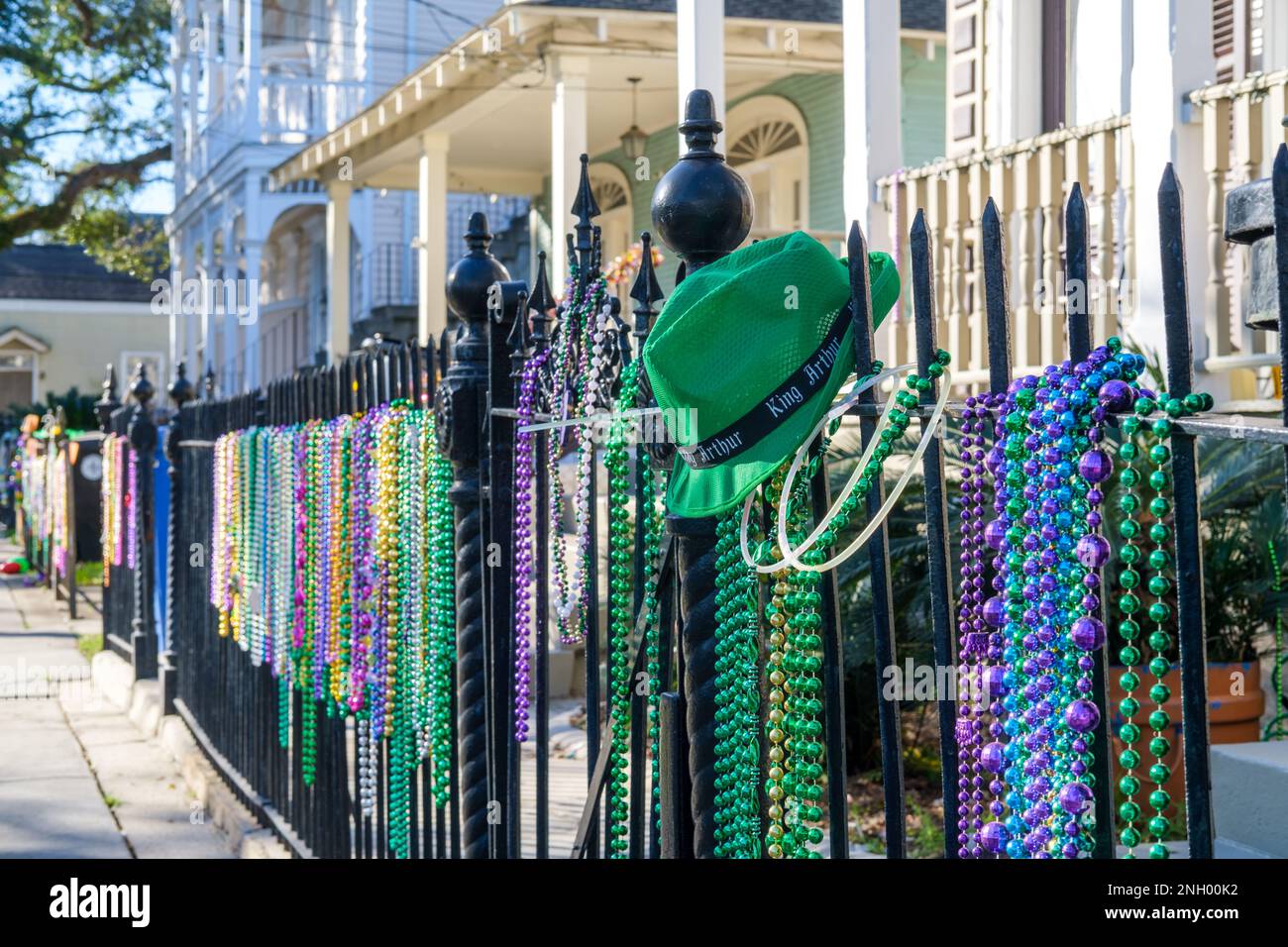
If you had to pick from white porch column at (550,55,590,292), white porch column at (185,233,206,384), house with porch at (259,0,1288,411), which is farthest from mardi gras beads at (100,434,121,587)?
white porch column at (185,233,206,384)

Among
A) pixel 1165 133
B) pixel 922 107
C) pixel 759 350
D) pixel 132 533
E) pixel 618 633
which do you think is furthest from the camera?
pixel 922 107

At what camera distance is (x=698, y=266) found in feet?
8.09

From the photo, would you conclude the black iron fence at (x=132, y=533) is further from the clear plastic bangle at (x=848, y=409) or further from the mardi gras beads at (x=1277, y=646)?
the clear plastic bangle at (x=848, y=409)

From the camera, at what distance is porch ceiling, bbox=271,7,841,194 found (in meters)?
12.6

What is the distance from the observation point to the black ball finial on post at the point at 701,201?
7.89ft

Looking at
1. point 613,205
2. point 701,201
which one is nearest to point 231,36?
point 613,205

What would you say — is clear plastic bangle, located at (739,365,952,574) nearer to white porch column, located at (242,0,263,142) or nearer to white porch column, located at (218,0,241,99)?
white porch column, located at (242,0,263,142)

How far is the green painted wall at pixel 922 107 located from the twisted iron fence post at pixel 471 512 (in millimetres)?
11595

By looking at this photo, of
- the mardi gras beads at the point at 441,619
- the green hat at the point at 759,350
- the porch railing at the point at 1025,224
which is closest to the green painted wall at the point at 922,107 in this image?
the porch railing at the point at 1025,224

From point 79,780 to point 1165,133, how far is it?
5963 millimetres

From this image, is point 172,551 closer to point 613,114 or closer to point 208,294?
point 613,114

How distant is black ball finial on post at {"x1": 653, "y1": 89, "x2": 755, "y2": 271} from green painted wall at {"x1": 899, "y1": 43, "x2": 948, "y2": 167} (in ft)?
41.2
